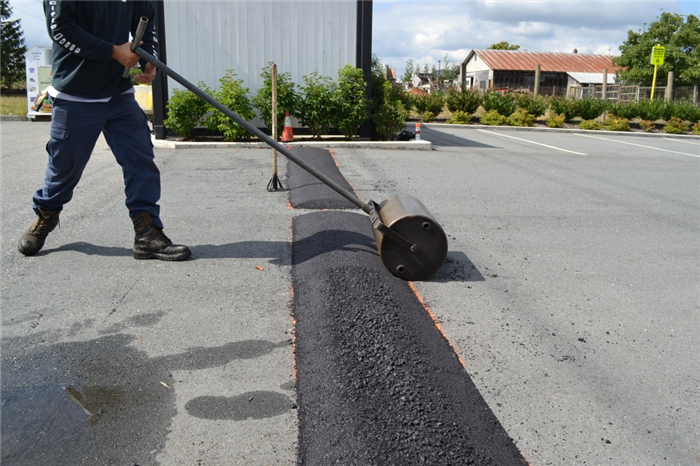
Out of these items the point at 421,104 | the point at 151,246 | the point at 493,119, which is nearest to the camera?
the point at 151,246

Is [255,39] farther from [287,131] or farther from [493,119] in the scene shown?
[493,119]

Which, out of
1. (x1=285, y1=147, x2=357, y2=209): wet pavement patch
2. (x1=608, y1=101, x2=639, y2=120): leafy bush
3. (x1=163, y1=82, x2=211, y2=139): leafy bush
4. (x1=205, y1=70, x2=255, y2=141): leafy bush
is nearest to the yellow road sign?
(x1=608, y1=101, x2=639, y2=120): leafy bush

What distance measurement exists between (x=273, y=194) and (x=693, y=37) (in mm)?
56678

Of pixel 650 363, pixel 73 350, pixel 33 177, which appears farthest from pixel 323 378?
pixel 33 177

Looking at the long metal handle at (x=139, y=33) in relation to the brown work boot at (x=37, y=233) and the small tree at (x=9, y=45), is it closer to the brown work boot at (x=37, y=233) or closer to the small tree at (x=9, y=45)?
the brown work boot at (x=37, y=233)

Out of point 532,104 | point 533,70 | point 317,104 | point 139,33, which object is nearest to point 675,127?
point 532,104

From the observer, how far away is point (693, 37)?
172ft

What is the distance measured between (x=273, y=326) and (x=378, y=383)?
104cm

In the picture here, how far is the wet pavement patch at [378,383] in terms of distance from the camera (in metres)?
2.41

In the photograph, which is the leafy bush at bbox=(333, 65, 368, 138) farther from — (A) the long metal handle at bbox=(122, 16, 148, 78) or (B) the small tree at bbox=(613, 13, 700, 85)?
(B) the small tree at bbox=(613, 13, 700, 85)

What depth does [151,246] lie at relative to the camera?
4789 millimetres

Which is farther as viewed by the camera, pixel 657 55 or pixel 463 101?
pixel 657 55

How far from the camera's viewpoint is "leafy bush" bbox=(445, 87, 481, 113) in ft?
71.8

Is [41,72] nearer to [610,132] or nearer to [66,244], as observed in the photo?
[66,244]
